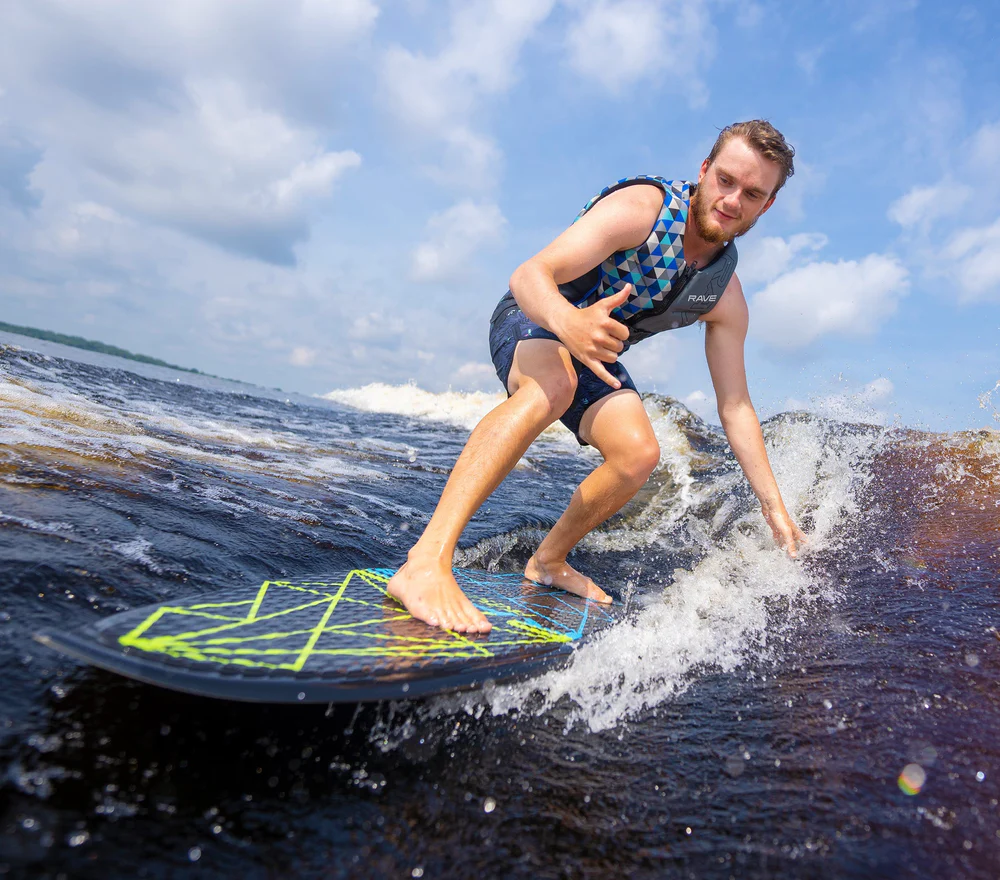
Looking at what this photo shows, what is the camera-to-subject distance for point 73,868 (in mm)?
1068

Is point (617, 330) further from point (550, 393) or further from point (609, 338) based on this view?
point (550, 393)

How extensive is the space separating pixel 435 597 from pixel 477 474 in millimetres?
522

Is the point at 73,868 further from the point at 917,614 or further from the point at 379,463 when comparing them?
the point at 379,463

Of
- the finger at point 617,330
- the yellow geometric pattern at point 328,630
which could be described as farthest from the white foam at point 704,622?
the finger at point 617,330

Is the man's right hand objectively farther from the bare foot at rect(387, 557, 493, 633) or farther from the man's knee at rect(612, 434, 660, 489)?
the bare foot at rect(387, 557, 493, 633)

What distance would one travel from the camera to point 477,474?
8.30 ft

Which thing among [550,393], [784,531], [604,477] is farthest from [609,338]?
[784,531]

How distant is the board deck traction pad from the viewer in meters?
1.43

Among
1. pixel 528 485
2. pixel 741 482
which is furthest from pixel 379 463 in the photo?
pixel 741 482

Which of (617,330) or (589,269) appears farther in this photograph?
(589,269)

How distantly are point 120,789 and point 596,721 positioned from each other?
1.25 m

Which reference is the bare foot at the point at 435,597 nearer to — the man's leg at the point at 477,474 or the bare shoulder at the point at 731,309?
the man's leg at the point at 477,474

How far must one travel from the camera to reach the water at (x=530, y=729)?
1269mm

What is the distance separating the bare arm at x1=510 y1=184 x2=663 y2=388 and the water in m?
1.12
